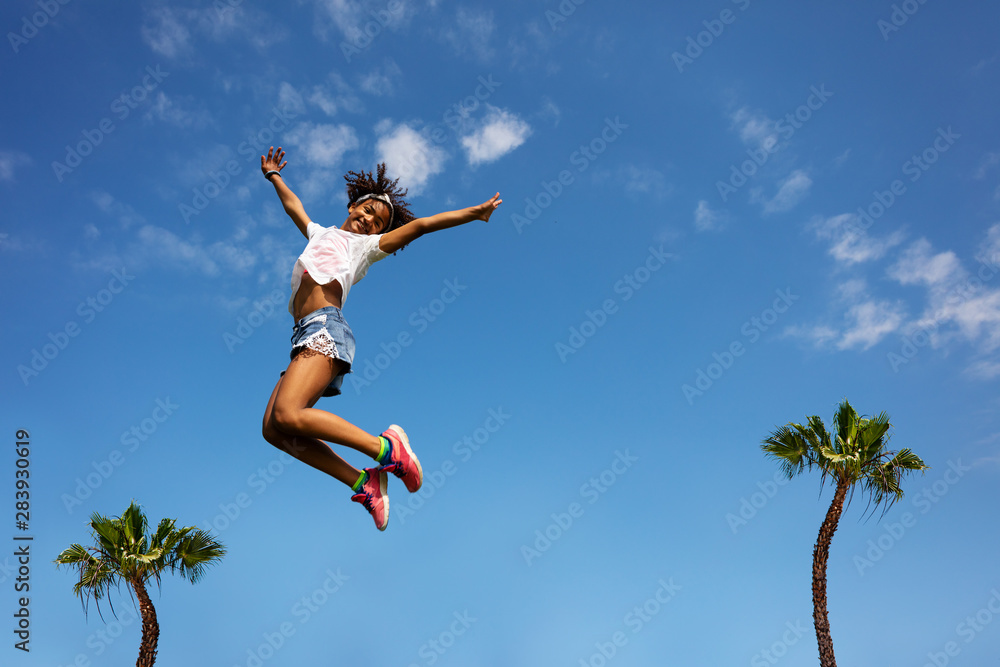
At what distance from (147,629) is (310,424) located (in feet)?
40.7

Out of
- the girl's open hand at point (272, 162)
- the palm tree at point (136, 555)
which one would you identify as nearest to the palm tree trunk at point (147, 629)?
the palm tree at point (136, 555)

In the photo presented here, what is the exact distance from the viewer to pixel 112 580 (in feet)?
46.1

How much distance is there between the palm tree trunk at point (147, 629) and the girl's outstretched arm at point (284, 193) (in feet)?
38.9

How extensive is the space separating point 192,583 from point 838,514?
519 inches

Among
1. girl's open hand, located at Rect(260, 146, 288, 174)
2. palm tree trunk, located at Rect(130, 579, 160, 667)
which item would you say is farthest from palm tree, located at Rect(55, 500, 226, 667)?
girl's open hand, located at Rect(260, 146, 288, 174)

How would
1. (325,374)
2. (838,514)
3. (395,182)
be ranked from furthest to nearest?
(838,514), (395,182), (325,374)

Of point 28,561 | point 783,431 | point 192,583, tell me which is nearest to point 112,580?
point 192,583

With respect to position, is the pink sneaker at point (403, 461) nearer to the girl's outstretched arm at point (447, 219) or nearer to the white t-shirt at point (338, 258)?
the white t-shirt at point (338, 258)

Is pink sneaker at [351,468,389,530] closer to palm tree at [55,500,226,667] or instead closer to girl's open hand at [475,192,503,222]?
girl's open hand at [475,192,503,222]

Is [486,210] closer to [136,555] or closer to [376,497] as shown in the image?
[376,497]

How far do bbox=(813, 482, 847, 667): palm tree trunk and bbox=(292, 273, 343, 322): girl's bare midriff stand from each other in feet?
41.2

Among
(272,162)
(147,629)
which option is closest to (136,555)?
(147,629)

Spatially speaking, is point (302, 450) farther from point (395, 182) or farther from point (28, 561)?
point (28, 561)

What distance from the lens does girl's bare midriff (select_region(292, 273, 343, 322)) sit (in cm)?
415
